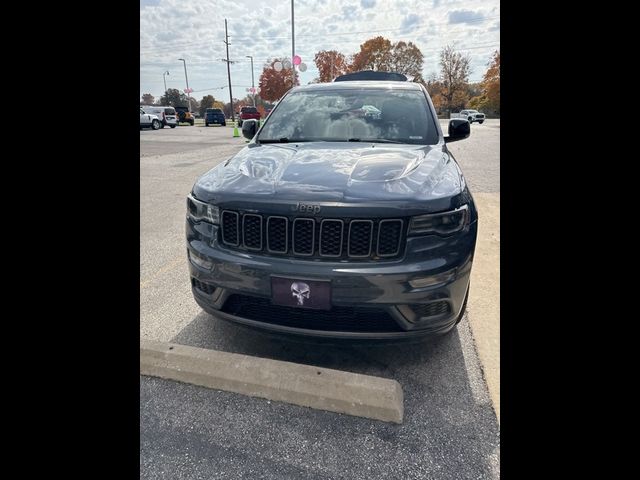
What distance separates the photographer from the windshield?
9.87ft

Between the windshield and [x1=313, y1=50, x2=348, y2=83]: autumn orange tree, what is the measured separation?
202 feet

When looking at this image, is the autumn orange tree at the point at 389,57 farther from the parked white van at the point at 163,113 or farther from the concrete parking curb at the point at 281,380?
the concrete parking curb at the point at 281,380

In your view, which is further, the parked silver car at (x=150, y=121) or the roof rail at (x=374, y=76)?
the parked silver car at (x=150, y=121)

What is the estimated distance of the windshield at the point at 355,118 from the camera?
3.01 m

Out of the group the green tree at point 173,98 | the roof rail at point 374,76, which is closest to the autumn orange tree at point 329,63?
the green tree at point 173,98

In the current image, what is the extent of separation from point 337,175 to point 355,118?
4.27ft

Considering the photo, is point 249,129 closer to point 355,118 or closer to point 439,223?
point 355,118

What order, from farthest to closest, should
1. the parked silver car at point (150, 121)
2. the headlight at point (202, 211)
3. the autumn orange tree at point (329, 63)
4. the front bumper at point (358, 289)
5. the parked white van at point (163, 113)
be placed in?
1. the autumn orange tree at point (329, 63)
2. the parked white van at point (163, 113)
3. the parked silver car at point (150, 121)
4. the headlight at point (202, 211)
5. the front bumper at point (358, 289)

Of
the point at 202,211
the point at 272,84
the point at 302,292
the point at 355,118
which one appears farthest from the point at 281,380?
the point at 272,84

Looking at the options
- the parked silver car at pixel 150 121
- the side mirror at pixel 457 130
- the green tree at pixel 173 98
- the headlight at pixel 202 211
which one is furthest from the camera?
the green tree at pixel 173 98

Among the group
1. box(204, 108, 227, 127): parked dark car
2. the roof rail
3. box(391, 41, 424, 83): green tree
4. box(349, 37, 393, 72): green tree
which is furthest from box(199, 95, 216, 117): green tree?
the roof rail

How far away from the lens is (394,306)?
6.12ft
